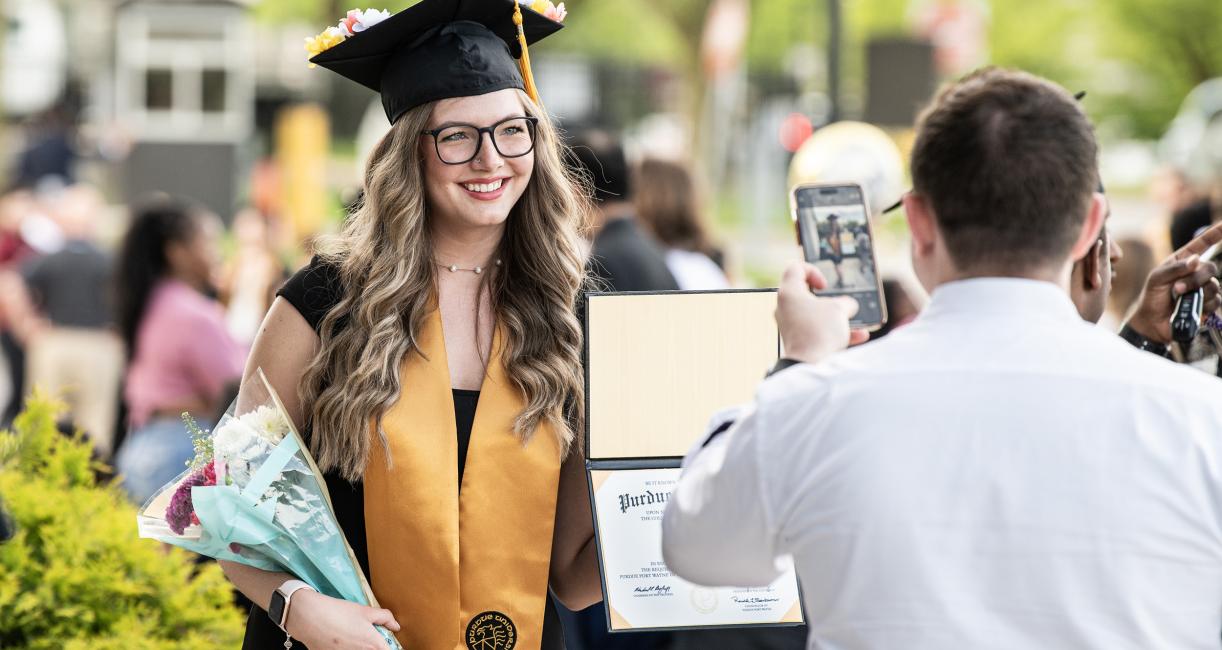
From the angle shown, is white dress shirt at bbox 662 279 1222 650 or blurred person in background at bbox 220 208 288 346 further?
blurred person in background at bbox 220 208 288 346

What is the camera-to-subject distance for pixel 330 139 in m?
33.8

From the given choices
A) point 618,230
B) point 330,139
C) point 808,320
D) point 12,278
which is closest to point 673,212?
point 618,230

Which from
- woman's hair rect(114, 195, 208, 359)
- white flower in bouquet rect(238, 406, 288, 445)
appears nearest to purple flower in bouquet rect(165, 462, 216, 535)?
white flower in bouquet rect(238, 406, 288, 445)

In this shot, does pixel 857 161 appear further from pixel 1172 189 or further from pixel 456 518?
pixel 456 518

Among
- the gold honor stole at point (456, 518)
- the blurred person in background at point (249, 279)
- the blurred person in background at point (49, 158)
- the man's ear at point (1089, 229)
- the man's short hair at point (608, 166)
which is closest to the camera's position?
the man's ear at point (1089, 229)

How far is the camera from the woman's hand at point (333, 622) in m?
2.61

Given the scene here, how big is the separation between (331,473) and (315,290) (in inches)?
14.5

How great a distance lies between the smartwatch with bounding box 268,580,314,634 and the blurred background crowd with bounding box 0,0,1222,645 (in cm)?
279

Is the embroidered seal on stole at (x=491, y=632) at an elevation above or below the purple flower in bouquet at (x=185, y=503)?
below

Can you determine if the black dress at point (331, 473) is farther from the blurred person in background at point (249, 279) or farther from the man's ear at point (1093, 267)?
the blurred person in background at point (249, 279)

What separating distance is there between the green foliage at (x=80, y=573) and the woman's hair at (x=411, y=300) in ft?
3.17

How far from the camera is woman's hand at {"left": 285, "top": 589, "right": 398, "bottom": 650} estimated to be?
261 cm

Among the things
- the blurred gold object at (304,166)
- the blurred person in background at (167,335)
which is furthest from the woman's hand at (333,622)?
the blurred gold object at (304,166)
